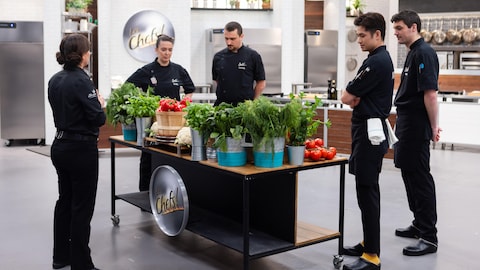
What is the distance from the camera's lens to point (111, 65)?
1073 cm

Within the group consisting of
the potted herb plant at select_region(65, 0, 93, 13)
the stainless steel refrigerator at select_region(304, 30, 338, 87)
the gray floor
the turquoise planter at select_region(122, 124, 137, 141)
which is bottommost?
the gray floor

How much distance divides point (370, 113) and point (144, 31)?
736cm

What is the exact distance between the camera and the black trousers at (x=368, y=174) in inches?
162

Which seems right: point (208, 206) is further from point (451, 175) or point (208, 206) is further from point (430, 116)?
point (451, 175)

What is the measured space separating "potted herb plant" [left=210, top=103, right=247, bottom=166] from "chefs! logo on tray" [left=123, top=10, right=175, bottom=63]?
23.3 feet

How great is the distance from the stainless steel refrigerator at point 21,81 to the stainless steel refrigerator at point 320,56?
17.2ft

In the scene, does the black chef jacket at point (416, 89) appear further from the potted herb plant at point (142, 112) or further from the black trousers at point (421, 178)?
the potted herb plant at point (142, 112)

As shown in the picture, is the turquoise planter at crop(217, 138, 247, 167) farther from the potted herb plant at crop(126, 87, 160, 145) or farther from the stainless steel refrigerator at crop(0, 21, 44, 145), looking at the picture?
the stainless steel refrigerator at crop(0, 21, 44, 145)

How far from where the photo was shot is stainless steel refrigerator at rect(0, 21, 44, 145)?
32.4 feet

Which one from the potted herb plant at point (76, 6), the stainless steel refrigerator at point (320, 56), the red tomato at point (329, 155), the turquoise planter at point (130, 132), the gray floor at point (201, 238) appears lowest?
the gray floor at point (201, 238)

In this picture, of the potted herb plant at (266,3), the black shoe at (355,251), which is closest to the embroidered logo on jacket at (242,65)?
the black shoe at (355,251)

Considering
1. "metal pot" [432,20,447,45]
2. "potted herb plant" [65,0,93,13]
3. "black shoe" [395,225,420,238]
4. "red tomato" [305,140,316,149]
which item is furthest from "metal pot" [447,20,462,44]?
"red tomato" [305,140,316,149]

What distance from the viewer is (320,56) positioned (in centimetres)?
1271

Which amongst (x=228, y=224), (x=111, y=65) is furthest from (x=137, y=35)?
(x=228, y=224)
